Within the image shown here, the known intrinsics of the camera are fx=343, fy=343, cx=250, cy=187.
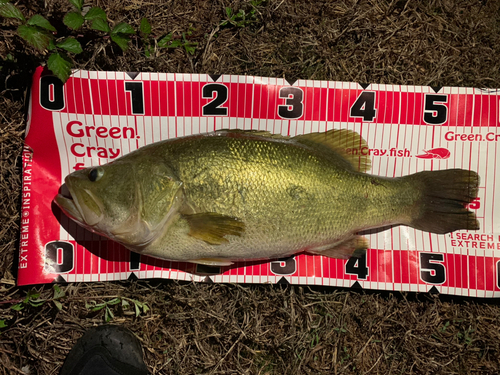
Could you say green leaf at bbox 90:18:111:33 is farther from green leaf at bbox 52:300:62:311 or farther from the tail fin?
the tail fin

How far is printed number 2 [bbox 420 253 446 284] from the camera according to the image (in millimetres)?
2555

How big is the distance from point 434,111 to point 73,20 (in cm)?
266

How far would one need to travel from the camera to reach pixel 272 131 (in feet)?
8.34

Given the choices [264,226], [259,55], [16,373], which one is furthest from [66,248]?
[259,55]

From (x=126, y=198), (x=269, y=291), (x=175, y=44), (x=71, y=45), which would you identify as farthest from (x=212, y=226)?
(x=71, y=45)

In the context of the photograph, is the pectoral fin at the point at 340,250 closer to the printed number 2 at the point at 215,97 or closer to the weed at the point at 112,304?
the printed number 2 at the point at 215,97

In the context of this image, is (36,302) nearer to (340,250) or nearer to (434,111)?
(340,250)

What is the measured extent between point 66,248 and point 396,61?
2868mm

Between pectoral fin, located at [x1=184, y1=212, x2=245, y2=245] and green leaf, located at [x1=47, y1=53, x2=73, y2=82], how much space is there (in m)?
1.35

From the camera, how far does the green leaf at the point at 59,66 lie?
2348 millimetres

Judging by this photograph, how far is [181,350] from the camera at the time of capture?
8.45 ft

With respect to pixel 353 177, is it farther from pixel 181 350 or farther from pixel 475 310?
pixel 181 350

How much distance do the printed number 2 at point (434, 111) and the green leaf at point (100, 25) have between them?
2.38m

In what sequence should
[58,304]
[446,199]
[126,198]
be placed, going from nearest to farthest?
[126,198]
[446,199]
[58,304]
